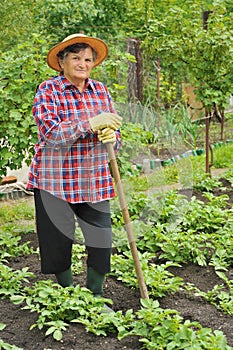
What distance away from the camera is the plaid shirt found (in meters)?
3.65

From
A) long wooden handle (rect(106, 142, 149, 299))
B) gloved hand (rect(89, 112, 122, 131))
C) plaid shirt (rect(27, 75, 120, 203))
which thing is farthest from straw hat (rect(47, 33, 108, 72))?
long wooden handle (rect(106, 142, 149, 299))

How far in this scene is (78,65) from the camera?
12.1ft

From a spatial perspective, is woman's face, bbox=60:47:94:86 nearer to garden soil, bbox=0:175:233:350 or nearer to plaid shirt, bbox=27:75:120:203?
plaid shirt, bbox=27:75:120:203

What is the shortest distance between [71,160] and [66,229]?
41 cm

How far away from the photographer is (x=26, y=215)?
6348 mm

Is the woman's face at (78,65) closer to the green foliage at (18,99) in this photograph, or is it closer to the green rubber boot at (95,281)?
the green rubber boot at (95,281)

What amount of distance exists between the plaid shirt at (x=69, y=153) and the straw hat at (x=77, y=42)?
0.48ft

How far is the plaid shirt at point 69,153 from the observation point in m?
3.65

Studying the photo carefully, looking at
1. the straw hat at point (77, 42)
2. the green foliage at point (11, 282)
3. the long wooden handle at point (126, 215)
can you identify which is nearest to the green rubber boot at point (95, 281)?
the long wooden handle at point (126, 215)

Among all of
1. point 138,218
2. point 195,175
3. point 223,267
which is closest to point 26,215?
point 138,218

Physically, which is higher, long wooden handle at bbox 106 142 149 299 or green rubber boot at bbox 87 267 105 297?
long wooden handle at bbox 106 142 149 299

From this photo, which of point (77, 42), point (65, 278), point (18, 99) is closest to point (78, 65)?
point (77, 42)

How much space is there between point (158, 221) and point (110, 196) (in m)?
1.60

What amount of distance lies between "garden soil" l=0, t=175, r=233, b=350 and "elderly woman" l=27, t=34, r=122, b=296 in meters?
0.33
